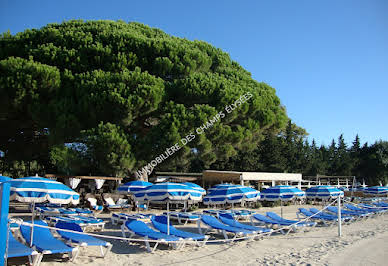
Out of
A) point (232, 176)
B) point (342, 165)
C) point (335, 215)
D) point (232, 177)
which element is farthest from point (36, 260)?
point (342, 165)

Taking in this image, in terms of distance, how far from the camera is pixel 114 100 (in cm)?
1445

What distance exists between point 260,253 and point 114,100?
1003 centimetres

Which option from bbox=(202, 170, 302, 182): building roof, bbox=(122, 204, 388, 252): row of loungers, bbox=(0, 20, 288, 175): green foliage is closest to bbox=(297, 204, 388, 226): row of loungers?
bbox=(122, 204, 388, 252): row of loungers

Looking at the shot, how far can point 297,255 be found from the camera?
6.59 m

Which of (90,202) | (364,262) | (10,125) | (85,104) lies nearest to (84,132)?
(85,104)

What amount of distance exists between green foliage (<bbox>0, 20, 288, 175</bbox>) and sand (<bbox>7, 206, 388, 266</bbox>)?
295 inches

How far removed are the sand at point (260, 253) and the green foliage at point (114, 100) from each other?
7481mm

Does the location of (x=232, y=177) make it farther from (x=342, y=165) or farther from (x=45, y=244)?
(x=342, y=165)

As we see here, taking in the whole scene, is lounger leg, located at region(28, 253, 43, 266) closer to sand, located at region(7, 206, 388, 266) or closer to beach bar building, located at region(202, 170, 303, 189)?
sand, located at region(7, 206, 388, 266)

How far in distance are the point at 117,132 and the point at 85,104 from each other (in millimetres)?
2212

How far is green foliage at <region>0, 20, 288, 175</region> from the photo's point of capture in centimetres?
1445

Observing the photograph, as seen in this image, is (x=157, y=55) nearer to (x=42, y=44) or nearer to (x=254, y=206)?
(x=42, y=44)

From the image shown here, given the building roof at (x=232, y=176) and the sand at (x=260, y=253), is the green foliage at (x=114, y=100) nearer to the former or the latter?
the building roof at (x=232, y=176)

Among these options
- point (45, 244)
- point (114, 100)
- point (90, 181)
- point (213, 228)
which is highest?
point (114, 100)
